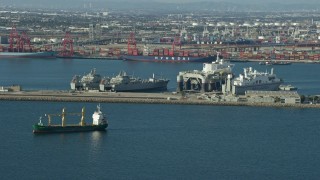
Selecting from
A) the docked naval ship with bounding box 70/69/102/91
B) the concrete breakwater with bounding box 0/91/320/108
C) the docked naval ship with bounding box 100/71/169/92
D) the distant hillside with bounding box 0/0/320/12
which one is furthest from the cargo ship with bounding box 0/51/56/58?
the distant hillside with bounding box 0/0/320/12

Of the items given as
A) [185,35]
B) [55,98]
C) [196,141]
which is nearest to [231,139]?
[196,141]

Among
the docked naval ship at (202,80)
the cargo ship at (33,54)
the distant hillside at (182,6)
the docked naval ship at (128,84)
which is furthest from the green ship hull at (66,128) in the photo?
the distant hillside at (182,6)

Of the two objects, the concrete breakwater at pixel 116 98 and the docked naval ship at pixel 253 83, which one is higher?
the docked naval ship at pixel 253 83

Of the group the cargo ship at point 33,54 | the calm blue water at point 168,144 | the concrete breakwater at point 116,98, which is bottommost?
the calm blue water at point 168,144

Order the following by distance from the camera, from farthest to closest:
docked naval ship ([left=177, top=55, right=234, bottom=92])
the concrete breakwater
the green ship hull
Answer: docked naval ship ([left=177, top=55, right=234, bottom=92])
the concrete breakwater
the green ship hull

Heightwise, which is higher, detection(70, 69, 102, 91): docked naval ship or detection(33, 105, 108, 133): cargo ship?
detection(70, 69, 102, 91): docked naval ship

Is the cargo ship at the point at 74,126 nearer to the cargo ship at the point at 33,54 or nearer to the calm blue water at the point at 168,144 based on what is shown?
the calm blue water at the point at 168,144

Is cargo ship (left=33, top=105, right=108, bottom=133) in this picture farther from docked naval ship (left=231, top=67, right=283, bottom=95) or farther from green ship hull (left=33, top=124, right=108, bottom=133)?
docked naval ship (left=231, top=67, right=283, bottom=95)
